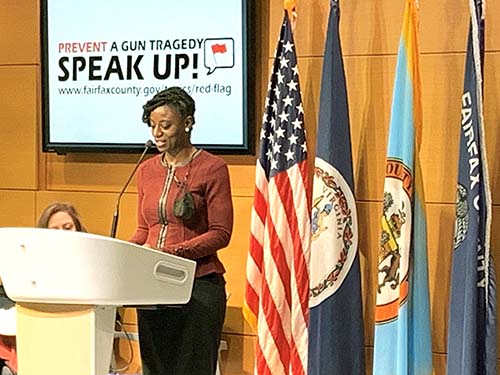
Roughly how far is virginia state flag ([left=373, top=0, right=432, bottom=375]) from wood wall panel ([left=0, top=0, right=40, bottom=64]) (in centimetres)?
186

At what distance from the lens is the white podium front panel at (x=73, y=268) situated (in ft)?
8.05

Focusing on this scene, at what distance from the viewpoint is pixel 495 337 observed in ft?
9.62

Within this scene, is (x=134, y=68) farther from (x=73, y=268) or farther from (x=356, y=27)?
(x=73, y=268)

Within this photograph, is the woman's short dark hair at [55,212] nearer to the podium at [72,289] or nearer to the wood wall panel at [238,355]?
the wood wall panel at [238,355]

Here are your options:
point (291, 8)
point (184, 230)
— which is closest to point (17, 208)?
point (184, 230)

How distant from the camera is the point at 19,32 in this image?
426cm

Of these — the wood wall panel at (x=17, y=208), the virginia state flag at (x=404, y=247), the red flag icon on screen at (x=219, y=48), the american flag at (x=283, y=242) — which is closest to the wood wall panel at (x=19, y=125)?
the wood wall panel at (x=17, y=208)

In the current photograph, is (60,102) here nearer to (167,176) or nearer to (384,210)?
(167,176)

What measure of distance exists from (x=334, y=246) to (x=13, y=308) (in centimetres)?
132

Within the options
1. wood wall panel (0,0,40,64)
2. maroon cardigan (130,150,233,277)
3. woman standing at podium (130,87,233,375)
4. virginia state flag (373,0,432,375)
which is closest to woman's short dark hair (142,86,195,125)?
woman standing at podium (130,87,233,375)

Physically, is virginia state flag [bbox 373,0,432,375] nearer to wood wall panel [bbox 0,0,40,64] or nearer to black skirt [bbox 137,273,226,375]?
black skirt [bbox 137,273,226,375]

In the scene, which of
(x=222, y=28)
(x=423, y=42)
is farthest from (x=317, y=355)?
(x=222, y=28)

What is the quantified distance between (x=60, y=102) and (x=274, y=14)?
110cm

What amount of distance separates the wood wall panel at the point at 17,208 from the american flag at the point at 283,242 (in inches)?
52.4
